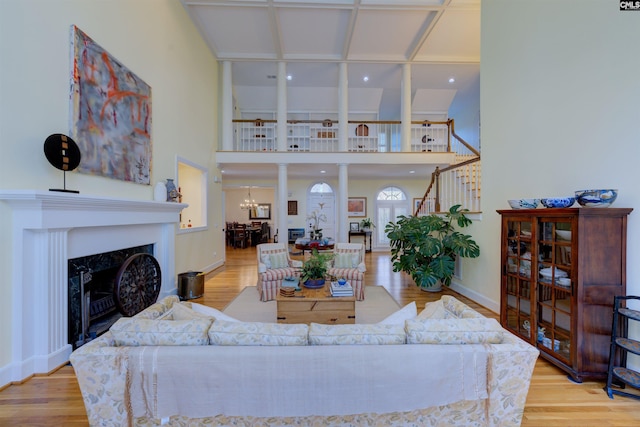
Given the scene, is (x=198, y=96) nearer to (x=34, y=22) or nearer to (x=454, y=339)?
(x=34, y=22)

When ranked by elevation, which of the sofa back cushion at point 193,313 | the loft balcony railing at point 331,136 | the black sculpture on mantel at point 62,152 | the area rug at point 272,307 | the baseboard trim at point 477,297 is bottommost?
the area rug at point 272,307

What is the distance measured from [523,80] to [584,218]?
1951 millimetres

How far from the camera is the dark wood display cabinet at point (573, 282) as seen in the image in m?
2.17

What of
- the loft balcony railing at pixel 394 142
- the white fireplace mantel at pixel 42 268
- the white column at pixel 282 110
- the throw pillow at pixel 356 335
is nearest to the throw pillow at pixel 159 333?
the throw pillow at pixel 356 335

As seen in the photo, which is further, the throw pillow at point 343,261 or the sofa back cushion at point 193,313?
the throw pillow at point 343,261

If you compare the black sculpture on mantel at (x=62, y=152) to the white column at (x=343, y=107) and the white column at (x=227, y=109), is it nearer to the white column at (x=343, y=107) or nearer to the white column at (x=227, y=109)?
the white column at (x=227, y=109)

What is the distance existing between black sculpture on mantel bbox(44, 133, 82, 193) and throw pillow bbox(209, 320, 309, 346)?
7.18 ft

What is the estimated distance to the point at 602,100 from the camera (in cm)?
238

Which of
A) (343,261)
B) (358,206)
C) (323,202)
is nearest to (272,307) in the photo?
(343,261)

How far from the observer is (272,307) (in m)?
3.94

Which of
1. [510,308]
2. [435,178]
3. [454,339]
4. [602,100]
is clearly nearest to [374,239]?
[435,178]

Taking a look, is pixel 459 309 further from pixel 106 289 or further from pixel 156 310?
pixel 106 289

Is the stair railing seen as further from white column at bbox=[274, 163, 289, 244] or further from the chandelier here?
the chandelier

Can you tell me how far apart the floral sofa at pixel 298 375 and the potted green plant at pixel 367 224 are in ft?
25.6
